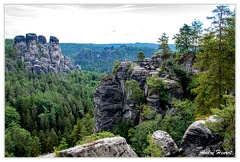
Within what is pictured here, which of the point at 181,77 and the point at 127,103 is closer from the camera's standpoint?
the point at 181,77

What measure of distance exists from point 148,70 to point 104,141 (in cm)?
1183

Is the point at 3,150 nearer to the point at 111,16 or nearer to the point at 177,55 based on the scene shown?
the point at 111,16

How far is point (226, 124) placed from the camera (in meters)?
8.93

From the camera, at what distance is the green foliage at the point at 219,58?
10.6 m

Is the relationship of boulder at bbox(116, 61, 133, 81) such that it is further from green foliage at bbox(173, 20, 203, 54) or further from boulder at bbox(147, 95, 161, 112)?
boulder at bbox(147, 95, 161, 112)

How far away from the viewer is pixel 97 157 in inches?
341

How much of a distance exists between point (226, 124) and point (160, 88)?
8.20 metres

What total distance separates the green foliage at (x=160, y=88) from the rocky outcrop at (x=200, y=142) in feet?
23.1

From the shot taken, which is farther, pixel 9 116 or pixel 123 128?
pixel 123 128

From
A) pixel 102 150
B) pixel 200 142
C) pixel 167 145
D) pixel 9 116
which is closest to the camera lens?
pixel 102 150

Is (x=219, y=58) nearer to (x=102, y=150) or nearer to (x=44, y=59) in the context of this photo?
(x=102, y=150)

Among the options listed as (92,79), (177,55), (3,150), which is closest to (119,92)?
(177,55)

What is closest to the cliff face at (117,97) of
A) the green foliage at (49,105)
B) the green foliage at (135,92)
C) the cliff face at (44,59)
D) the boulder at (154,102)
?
the green foliage at (135,92)

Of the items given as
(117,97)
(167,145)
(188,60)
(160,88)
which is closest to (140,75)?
(160,88)
